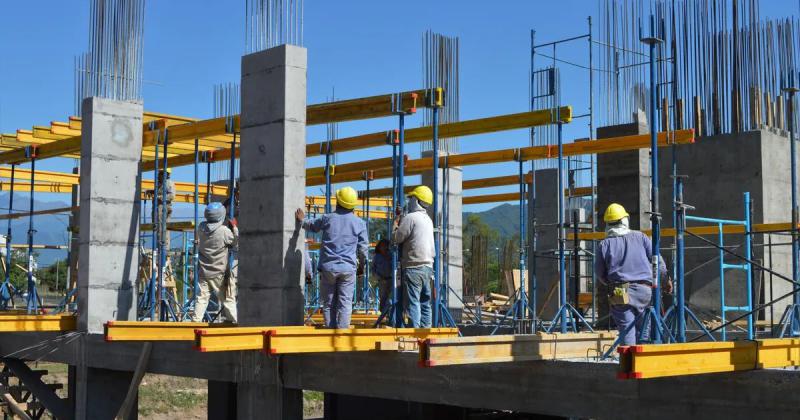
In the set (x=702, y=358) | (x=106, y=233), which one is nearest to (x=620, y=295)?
(x=702, y=358)

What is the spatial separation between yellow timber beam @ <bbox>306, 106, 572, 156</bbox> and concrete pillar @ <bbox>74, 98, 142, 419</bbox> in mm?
3220

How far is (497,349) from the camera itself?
7762mm

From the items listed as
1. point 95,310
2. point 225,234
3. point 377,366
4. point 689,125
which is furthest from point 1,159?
point 689,125

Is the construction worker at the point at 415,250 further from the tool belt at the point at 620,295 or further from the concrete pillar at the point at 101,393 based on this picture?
the concrete pillar at the point at 101,393

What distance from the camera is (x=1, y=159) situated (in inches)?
631

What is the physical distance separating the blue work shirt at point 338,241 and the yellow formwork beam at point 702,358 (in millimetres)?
3549

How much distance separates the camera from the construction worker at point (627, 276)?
8594 mm

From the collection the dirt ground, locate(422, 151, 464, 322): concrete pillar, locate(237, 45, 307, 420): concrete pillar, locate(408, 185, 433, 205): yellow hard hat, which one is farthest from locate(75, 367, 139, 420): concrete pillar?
the dirt ground

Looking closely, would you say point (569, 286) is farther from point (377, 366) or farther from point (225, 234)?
point (377, 366)

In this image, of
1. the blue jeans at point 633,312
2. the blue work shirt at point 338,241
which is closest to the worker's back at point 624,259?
the blue jeans at point 633,312

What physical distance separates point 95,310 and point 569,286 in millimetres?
11119

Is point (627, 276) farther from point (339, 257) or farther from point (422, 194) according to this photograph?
point (339, 257)

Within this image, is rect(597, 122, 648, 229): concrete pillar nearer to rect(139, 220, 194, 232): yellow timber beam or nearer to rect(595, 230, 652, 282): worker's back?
rect(595, 230, 652, 282): worker's back

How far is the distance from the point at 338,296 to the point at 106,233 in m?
4.24
